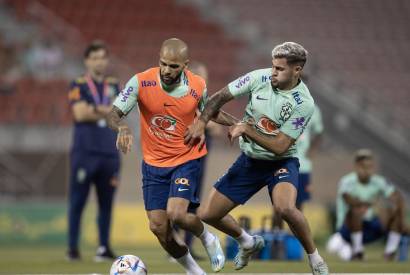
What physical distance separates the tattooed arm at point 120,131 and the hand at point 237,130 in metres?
0.84

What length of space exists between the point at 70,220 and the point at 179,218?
3.99m

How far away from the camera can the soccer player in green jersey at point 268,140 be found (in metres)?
8.91

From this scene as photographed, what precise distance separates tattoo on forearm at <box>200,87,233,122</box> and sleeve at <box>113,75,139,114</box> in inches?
25.0

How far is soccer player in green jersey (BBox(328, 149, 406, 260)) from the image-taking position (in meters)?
13.7

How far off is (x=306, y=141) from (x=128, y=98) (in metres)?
4.36

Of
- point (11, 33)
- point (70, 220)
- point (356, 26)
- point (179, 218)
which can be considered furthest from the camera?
point (356, 26)

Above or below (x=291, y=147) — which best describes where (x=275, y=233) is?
below

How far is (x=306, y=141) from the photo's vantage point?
1296 centimetres

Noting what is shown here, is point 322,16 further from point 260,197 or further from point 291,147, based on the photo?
point 291,147

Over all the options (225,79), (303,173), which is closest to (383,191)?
(303,173)

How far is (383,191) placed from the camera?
47.3ft

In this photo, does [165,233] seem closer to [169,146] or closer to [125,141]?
[169,146]

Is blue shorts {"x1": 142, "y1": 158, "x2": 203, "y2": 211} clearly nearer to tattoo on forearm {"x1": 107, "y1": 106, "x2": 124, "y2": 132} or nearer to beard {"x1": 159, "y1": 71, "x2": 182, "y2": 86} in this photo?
tattoo on forearm {"x1": 107, "y1": 106, "x2": 124, "y2": 132}

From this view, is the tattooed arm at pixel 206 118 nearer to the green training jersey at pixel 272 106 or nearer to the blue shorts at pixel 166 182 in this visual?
the green training jersey at pixel 272 106
